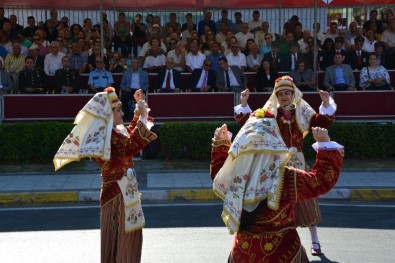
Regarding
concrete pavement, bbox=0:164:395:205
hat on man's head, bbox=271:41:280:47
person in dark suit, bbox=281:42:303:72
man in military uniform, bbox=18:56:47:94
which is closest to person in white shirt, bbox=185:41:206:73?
hat on man's head, bbox=271:41:280:47

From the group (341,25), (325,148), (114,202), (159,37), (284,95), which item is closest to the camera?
(325,148)

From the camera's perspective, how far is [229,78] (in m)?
17.6

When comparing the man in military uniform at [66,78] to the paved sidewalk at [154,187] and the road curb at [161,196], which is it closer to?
the paved sidewalk at [154,187]

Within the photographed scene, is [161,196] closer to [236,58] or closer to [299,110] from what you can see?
[299,110]

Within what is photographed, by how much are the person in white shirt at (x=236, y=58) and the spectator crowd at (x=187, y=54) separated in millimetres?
22

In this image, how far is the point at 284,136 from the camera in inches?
348

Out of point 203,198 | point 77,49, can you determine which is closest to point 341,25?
point 77,49

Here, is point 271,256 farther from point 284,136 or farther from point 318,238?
point 318,238

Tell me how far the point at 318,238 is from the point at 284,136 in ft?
6.13

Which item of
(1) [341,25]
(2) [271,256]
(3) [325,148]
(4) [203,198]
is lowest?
(4) [203,198]

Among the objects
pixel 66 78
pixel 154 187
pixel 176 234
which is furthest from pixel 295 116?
pixel 66 78

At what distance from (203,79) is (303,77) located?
2.10 metres

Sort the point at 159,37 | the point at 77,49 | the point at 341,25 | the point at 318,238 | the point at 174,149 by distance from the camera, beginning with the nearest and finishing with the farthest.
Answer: the point at 318,238 < the point at 174,149 < the point at 77,49 < the point at 159,37 < the point at 341,25

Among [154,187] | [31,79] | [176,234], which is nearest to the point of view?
[176,234]
